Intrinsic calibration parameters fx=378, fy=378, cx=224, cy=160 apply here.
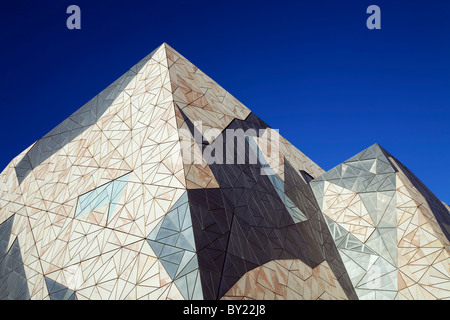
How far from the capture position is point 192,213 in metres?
16.3

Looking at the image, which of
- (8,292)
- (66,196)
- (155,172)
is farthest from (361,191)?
(8,292)

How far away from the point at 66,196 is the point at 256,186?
35.1 ft

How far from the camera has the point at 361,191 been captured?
25.4 m

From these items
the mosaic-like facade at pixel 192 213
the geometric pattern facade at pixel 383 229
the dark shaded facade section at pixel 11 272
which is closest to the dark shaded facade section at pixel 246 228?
the mosaic-like facade at pixel 192 213

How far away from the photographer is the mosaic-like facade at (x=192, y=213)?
53.1 ft

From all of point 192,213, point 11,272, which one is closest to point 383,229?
point 192,213

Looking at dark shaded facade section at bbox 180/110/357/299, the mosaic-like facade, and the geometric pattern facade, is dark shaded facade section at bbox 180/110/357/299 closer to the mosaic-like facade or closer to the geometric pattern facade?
the mosaic-like facade

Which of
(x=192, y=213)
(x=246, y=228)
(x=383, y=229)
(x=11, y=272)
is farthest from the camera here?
(x=383, y=229)

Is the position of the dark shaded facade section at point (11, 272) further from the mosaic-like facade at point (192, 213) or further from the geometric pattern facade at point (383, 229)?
the geometric pattern facade at point (383, 229)

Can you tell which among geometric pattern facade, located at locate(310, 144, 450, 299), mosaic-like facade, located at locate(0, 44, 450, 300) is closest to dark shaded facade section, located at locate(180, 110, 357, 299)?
mosaic-like facade, located at locate(0, 44, 450, 300)

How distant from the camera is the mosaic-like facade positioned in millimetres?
16172

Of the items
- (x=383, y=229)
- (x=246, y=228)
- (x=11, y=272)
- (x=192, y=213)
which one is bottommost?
(x=11, y=272)

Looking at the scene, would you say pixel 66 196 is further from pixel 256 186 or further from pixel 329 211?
pixel 329 211

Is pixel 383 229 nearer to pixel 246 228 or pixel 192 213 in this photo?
pixel 246 228
